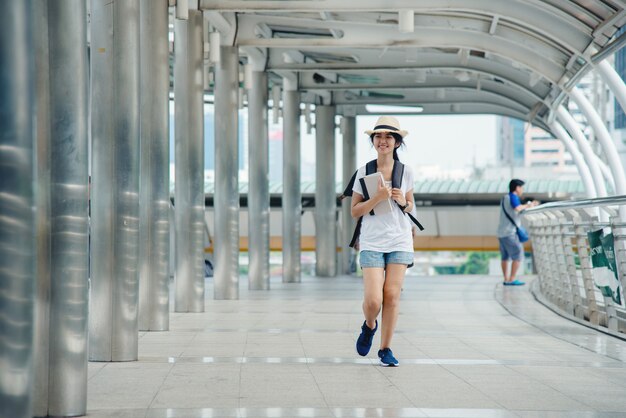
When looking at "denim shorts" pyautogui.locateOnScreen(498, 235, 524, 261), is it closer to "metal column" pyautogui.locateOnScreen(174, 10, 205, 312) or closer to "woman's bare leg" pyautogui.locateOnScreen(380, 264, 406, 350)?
"metal column" pyautogui.locateOnScreen(174, 10, 205, 312)

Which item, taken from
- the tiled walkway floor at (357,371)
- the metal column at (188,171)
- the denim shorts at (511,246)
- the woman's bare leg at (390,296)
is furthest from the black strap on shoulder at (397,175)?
the denim shorts at (511,246)

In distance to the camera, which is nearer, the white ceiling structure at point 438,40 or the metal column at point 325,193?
the white ceiling structure at point 438,40

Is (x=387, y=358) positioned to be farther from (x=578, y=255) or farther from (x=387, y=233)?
(x=578, y=255)

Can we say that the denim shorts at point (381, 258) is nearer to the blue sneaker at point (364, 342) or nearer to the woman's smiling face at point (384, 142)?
the blue sneaker at point (364, 342)

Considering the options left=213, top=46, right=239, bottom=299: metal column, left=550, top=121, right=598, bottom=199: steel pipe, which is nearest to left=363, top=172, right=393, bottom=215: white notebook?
left=213, top=46, right=239, bottom=299: metal column

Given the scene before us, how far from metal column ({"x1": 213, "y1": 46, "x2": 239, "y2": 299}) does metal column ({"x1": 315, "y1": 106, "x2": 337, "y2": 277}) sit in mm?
10131

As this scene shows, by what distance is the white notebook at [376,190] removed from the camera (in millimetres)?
8195

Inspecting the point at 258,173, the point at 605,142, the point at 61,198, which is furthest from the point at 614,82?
the point at 61,198

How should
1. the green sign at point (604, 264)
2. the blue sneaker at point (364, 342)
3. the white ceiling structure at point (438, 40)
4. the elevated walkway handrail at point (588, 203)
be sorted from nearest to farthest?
the blue sneaker at point (364, 342) → the elevated walkway handrail at point (588, 203) → the green sign at point (604, 264) → the white ceiling structure at point (438, 40)

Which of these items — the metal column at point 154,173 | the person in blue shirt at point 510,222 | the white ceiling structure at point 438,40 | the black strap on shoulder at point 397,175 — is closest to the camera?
the black strap on shoulder at point 397,175

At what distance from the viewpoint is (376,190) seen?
821 centimetres

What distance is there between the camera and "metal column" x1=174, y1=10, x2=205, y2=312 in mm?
14914

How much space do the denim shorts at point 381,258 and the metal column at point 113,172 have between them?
75.6 inches

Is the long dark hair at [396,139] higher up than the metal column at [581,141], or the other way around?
the metal column at [581,141]
